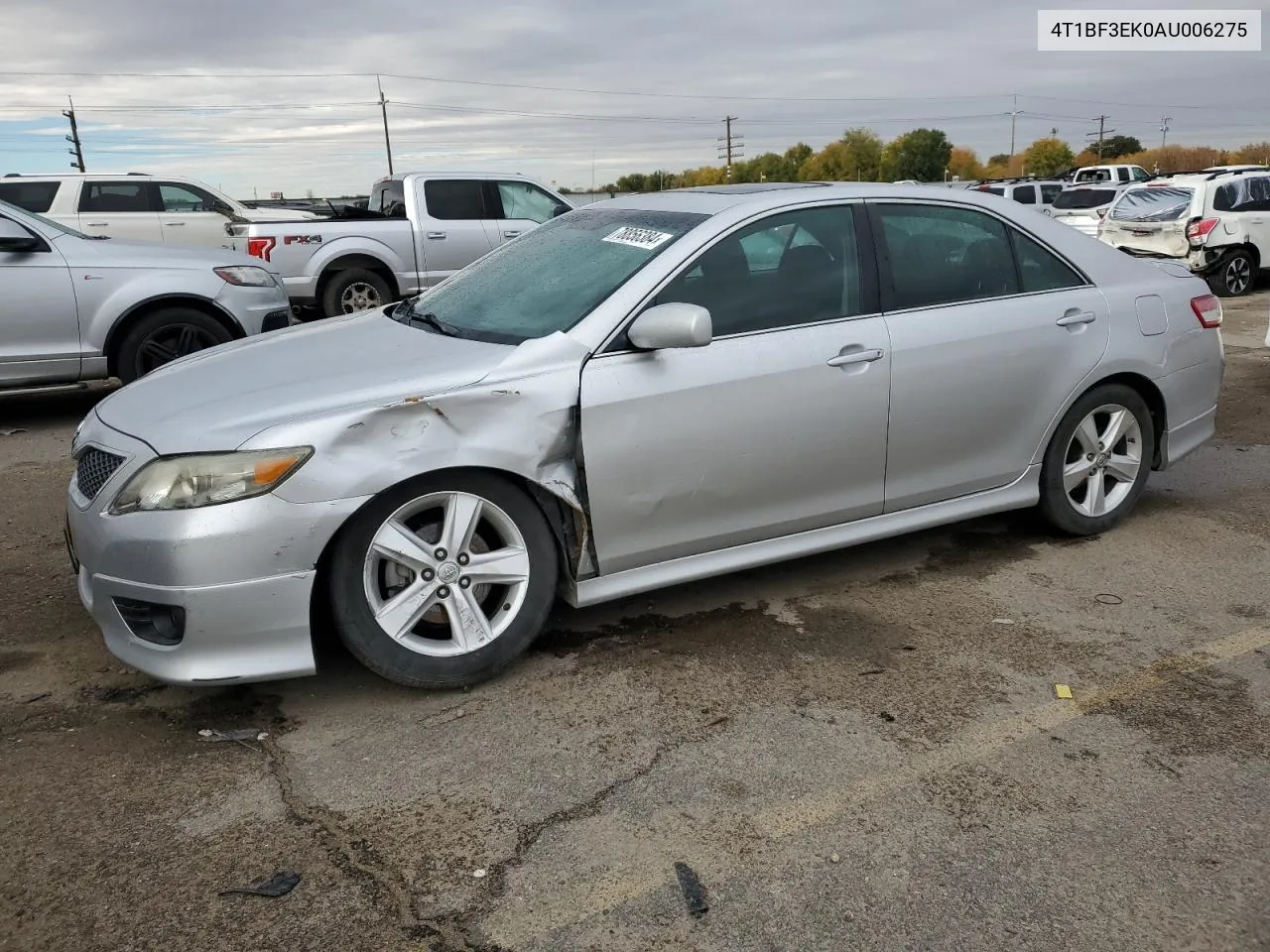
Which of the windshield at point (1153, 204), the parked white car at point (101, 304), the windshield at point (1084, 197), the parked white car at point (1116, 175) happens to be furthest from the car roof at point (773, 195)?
the parked white car at point (1116, 175)

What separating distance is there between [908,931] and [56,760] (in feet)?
8.24

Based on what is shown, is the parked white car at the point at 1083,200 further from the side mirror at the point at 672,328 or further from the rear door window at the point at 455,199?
the side mirror at the point at 672,328

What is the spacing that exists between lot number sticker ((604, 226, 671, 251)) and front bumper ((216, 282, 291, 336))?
4.77m

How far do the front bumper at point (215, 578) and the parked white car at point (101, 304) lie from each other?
5048 millimetres

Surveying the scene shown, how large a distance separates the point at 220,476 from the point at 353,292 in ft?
31.4

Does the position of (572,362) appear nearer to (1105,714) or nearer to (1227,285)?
(1105,714)

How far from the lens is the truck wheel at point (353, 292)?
1223 centimetres

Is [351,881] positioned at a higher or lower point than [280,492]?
lower

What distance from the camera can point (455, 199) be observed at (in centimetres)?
1299

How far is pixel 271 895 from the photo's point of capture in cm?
264

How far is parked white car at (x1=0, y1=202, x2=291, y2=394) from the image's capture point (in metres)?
7.70

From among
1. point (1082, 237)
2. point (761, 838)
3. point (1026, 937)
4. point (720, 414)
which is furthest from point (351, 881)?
point (1082, 237)

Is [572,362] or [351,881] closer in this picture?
[351,881]

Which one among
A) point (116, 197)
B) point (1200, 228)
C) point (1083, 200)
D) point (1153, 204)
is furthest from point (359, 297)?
point (1083, 200)
